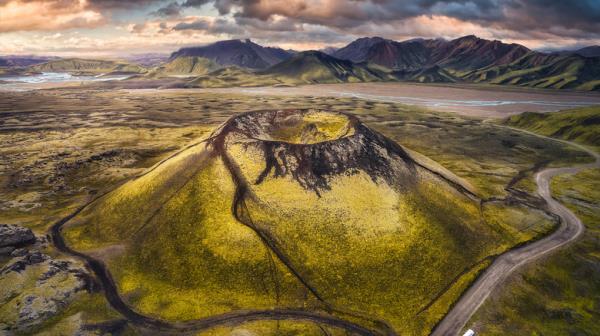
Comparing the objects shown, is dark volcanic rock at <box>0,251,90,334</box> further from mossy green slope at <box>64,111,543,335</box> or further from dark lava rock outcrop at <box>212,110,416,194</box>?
dark lava rock outcrop at <box>212,110,416,194</box>

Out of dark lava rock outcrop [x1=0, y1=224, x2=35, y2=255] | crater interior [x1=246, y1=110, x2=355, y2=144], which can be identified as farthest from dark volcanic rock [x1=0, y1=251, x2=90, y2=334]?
crater interior [x1=246, y1=110, x2=355, y2=144]

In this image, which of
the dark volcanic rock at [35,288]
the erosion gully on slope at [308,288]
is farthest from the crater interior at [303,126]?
the dark volcanic rock at [35,288]

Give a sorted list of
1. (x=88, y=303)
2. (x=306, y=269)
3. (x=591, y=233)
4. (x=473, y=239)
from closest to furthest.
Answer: (x=88, y=303)
(x=306, y=269)
(x=473, y=239)
(x=591, y=233)

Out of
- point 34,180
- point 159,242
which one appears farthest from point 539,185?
point 34,180

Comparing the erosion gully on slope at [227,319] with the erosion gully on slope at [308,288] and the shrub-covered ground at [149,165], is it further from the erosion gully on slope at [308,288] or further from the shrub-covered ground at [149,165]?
the shrub-covered ground at [149,165]

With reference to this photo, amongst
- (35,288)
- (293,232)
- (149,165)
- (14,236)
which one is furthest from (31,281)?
(149,165)

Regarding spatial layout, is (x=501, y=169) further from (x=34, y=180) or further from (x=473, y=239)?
(x=34, y=180)

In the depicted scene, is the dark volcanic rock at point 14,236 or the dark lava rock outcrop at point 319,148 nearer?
the dark volcanic rock at point 14,236
